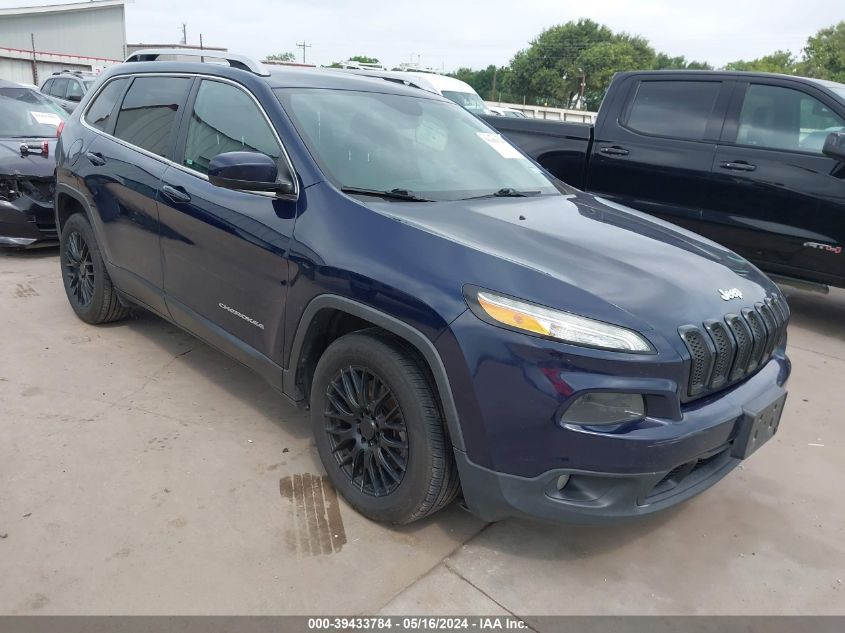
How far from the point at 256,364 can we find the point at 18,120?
5772 millimetres

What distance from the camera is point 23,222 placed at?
609 centimetres

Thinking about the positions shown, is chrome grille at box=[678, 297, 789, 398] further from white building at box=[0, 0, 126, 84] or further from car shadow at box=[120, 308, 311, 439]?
white building at box=[0, 0, 126, 84]

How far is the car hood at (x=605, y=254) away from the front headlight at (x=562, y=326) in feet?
0.15

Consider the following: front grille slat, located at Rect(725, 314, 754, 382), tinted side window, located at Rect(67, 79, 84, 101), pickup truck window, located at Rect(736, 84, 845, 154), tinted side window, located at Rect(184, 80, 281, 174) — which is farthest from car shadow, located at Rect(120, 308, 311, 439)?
tinted side window, located at Rect(67, 79, 84, 101)

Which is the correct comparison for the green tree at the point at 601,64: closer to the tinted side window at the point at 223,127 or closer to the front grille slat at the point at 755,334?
the tinted side window at the point at 223,127

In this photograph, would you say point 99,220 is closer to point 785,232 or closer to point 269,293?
point 269,293

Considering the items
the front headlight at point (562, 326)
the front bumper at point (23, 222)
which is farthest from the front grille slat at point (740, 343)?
the front bumper at point (23, 222)

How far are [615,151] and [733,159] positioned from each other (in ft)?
3.26

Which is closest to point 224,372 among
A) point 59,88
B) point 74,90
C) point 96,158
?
point 96,158

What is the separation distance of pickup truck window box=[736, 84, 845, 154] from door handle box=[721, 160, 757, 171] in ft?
0.60

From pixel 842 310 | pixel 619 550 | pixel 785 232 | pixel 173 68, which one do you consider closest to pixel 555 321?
pixel 619 550

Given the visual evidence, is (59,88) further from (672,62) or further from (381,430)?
(672,62)

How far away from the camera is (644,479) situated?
2.20 metres

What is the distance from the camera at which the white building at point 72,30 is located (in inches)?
1528
